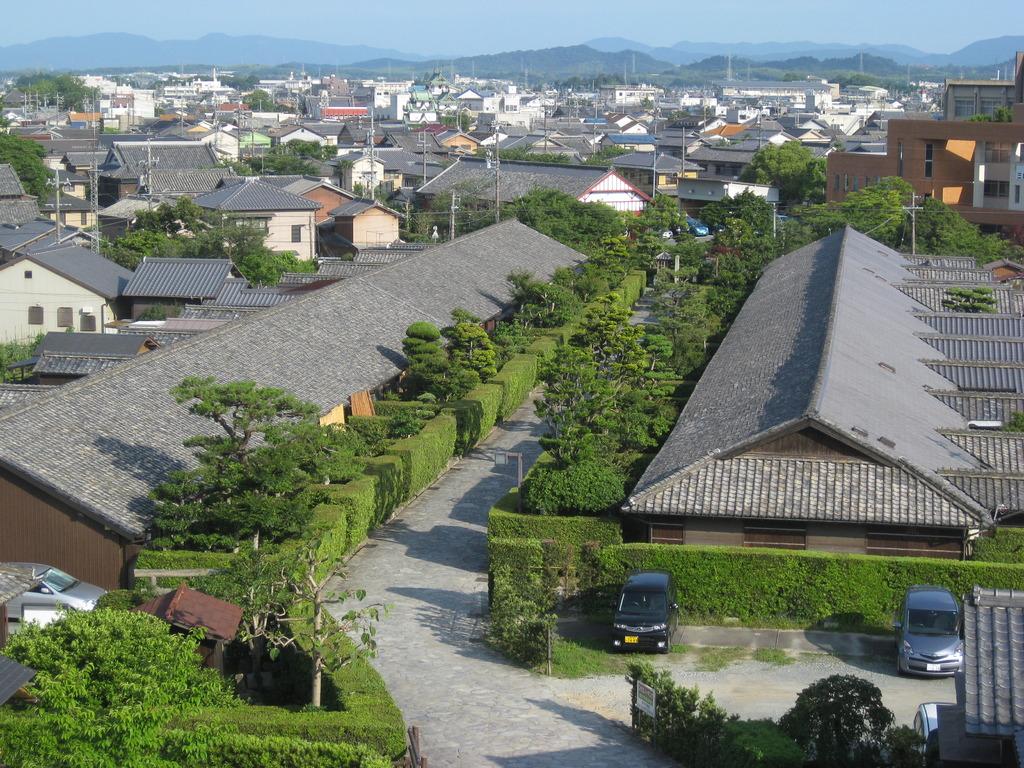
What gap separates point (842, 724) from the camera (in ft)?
45.3

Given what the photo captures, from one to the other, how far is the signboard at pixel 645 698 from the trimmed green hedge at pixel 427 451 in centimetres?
978

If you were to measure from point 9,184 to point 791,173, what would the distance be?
130 feet

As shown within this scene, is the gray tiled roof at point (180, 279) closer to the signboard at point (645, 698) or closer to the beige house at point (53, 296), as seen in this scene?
the beige house at point (53, 296)

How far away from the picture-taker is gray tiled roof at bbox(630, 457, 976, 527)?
19078 millimetres

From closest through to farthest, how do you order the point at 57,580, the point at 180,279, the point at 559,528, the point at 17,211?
Result: 1. the point at 57,580
2. the point at 559,528
3. the point at 180,279
4. the point at 17,211

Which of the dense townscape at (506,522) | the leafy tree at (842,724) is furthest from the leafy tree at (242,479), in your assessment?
the leafy tree at (842,724)

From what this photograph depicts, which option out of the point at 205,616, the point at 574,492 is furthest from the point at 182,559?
the point at 574,492

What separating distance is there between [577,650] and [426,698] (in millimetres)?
2476

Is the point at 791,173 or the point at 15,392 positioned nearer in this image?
the point at 15,392

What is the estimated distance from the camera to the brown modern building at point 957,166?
59.5 meters

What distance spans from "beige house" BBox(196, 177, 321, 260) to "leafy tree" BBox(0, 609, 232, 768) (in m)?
40.7

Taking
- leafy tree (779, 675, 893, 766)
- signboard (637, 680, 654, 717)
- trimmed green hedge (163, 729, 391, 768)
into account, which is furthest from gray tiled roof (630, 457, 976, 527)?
trimmed green hedge (163, 729, 391, 768)

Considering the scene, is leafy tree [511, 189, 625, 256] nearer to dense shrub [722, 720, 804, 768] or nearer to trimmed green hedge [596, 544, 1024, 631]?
trimmed green hedge [596, 544, 1024, 631]

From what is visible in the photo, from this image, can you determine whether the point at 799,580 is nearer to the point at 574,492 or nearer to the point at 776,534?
the point at 776,534
